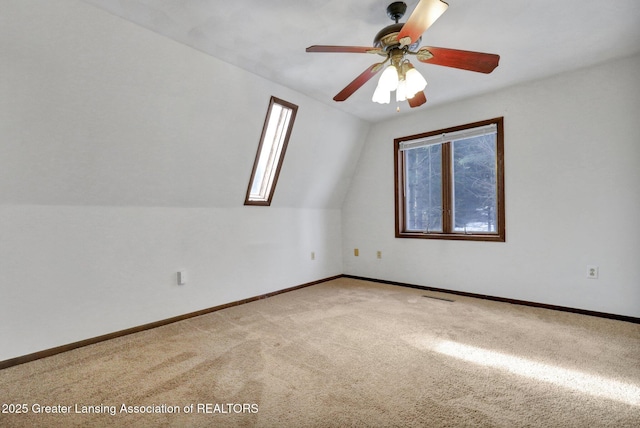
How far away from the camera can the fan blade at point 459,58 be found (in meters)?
1.79

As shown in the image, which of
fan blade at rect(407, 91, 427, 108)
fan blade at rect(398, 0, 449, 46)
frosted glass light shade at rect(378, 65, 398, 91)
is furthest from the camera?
fan blade at rect(407, 91, 427, 108)

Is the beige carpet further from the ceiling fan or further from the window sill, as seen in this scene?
the ceiling fan

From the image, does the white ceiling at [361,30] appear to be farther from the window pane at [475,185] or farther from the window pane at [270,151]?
the window pane at [475,185]

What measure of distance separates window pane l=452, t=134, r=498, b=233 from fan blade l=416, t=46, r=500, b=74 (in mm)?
2035

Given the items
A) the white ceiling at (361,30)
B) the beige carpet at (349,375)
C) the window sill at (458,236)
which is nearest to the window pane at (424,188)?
the window sill at (458,236)

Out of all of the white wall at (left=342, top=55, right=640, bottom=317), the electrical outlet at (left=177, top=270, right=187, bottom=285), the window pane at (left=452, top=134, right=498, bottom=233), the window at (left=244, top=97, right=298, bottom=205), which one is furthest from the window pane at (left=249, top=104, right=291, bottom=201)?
the window pane at (left=452, top=134, right=498, bottom=233)

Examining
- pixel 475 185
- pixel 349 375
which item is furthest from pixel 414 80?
pixel 475 185

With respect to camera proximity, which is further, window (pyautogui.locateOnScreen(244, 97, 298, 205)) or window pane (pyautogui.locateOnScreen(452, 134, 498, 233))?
window pane (pyautogui.locateOnScreen(452, 134, 498, 233))

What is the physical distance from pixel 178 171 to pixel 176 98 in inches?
26.9

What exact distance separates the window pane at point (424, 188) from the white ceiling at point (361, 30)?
1233mm

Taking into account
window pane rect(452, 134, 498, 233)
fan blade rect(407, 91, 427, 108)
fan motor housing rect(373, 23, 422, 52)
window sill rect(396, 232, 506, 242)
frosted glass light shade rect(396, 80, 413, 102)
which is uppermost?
fan motor housing rect(373, 23, 422, 52)

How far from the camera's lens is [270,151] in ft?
12.3

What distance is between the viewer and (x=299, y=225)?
446cm

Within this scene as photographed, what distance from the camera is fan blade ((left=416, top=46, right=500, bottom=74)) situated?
1788 mm
